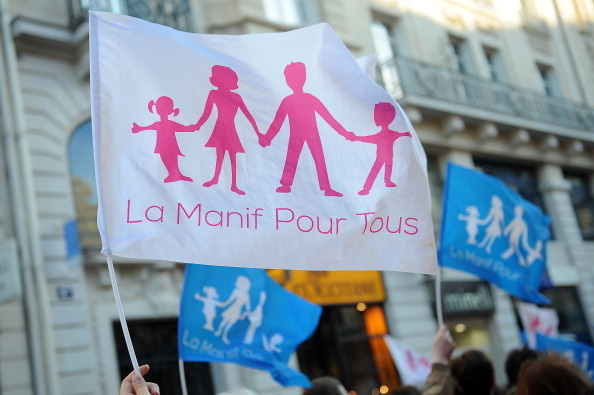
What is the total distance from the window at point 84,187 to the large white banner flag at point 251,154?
684cm

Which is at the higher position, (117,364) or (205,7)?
(205,7)

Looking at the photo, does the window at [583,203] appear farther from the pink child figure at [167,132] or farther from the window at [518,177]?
the pink child figure at [167,132]

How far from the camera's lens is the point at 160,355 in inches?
420

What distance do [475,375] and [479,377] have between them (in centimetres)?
3

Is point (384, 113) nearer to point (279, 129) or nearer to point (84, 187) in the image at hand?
point (279, 129)

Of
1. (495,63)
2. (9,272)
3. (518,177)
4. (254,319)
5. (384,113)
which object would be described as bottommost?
(254,319)

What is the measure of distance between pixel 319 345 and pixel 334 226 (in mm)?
9482

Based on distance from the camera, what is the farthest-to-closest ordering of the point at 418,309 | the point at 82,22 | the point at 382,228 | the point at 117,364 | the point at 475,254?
the point at 418,309 → the point at 82,22 → the point at 117,364 → the point at 475,254 → the point at 382,228

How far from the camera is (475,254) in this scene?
723 centimetres

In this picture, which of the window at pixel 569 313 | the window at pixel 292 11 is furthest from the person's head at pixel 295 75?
the window at pixel 569 313

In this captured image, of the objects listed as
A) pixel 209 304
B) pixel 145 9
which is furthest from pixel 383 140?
pixel 145 9

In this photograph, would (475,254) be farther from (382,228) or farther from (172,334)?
(172,334)

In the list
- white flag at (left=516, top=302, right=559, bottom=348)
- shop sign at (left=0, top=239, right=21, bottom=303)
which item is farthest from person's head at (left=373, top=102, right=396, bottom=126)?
white flag at (left=516, top=302, right=559, bottom=348)

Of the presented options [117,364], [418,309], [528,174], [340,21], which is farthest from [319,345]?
[528,174]
